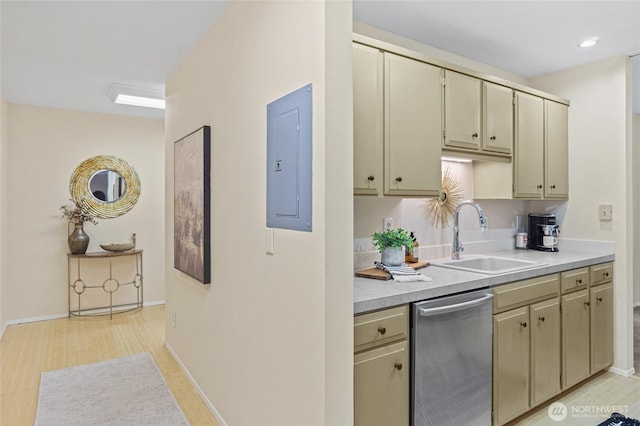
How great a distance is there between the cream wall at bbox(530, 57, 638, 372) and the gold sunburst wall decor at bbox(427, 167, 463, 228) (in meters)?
1.11

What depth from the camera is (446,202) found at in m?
2.97

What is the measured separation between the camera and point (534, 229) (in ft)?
11.2

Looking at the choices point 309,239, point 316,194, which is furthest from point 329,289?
point 316,194

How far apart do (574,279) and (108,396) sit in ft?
10.8

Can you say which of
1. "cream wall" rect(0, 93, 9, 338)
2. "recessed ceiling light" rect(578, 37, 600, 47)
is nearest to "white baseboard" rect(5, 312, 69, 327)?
"cream wall" rect(0, 93, 9, 338)

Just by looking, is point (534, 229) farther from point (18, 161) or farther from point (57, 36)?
point (18, 161)

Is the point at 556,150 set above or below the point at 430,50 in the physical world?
below

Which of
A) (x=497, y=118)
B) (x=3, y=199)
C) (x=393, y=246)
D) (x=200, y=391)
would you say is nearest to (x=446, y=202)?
(x=497, y=118)

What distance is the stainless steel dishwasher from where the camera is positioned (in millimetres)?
1800

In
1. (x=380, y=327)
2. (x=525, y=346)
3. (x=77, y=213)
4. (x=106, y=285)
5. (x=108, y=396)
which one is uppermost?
(x=77, y=213)

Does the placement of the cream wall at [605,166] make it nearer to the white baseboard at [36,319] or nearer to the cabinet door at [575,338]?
the cabinet door at [575,338]

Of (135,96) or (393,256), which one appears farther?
(135,96)

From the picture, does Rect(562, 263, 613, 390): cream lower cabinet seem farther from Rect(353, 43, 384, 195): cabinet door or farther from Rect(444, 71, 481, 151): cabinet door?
→ Rect(353, 43, 384, 195): cabinet door

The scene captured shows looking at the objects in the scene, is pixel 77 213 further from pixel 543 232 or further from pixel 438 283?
pixel 543 232
